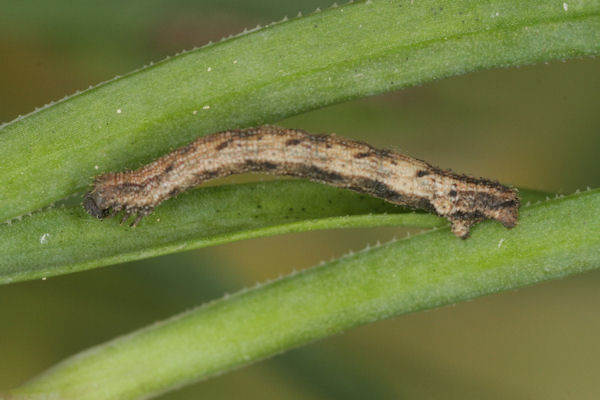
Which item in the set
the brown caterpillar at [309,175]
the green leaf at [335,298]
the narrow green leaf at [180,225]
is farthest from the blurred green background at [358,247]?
the narrow green leaf at [180,225]

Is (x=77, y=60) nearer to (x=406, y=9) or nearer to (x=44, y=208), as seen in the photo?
(x=44, y=208)

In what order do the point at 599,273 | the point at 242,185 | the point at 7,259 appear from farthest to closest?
the point at 599,273 → the point at 242,185 → the point at 7,259

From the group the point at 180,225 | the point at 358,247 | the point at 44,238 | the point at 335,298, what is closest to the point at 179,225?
the point at 180,225

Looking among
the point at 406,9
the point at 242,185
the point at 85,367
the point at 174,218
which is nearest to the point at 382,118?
the point at 406,9

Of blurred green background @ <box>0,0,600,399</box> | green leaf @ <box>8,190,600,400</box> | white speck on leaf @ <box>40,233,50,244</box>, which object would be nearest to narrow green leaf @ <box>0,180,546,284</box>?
white speck on leaf @ <box>40,233,50,244</box>

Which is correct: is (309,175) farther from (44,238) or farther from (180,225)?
(44,238)

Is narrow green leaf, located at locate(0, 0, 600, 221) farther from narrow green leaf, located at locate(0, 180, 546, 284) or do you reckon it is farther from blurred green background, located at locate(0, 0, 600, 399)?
blurred green background, located at locate(0, 0, 600, 399)

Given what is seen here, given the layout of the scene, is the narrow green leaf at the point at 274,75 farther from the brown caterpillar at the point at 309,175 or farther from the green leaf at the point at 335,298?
the green leaf at the point at 335,298
